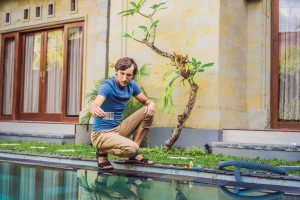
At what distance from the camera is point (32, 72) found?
10.5 meters

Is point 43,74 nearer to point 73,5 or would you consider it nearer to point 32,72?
point 32,72


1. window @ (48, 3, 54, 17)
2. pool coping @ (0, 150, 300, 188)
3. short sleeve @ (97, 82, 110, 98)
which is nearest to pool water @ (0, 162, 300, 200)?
pool coping @ (0, 150, 300, 188)

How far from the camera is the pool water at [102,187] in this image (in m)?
2.87

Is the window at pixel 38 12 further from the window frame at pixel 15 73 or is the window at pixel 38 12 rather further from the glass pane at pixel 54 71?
the window frame at pixel 15 73

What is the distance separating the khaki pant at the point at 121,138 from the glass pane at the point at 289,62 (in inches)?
146

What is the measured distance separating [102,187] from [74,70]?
677cm

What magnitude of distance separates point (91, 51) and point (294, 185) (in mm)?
6443

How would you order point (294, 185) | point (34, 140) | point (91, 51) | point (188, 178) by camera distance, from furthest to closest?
1. point (91, 51)
2. point (34, 140)
3. point (188, 178)
4. point (294, 185)

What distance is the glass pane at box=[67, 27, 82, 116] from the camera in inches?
377

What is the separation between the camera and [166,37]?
7406 millimetres

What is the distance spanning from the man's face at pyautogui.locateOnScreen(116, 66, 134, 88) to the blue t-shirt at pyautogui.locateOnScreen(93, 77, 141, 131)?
72 mm

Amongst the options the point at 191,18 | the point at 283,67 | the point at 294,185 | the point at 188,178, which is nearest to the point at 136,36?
the point at 191,18

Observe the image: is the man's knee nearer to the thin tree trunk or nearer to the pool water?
the pool water

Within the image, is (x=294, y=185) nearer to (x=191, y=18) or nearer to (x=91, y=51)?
(x=191, y=18)
